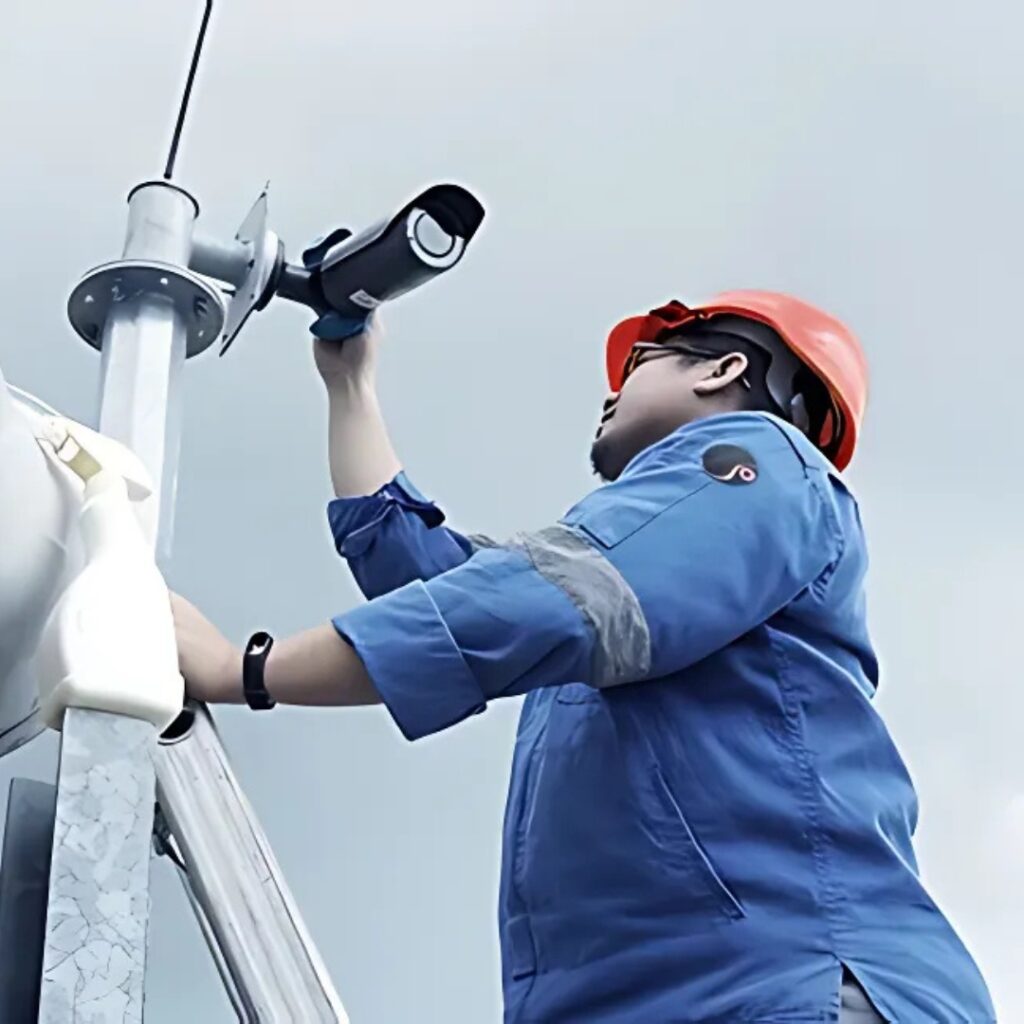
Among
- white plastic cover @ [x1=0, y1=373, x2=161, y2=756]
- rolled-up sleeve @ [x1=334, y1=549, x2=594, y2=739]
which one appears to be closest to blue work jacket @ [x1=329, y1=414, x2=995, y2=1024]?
rolled-up sleeve @ [x1=334, y1=549, x2=594, y2=739]

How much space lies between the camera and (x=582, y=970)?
6.55ft

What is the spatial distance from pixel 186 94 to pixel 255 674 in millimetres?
847

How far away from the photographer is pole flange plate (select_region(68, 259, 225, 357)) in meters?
1.98

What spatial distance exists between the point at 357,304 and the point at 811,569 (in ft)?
2.23

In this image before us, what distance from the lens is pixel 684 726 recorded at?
2.06 m

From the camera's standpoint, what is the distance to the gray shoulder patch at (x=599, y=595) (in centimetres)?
187

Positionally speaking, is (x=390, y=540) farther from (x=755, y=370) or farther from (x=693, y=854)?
(x=693, y=854)

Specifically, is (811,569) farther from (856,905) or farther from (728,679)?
(856,905)

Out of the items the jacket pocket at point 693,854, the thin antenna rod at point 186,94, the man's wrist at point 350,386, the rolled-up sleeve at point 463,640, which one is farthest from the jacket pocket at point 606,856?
the thin antenna rod at point 186,94

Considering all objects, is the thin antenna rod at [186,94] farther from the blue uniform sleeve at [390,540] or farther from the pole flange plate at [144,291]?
the blue uniform sleeve at [390,540]

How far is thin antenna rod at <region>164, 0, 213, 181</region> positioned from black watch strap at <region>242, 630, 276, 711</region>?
25.3 inches

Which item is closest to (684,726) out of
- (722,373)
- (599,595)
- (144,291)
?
(599,595)

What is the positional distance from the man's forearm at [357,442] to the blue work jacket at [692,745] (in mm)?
615

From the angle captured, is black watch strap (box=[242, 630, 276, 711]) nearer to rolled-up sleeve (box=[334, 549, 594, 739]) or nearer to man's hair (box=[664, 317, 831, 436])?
rolled-up sleeve (box=[334, 549, 594, 739])
